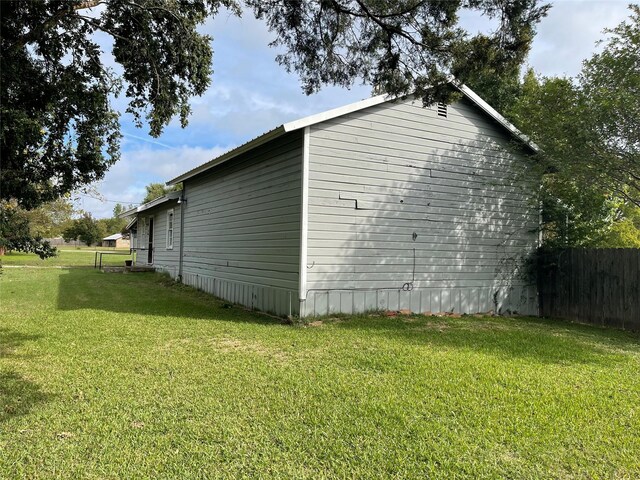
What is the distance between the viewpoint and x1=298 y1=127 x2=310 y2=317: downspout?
25.9 feet

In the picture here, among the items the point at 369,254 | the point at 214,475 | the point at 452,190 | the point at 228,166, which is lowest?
the point at 214,475

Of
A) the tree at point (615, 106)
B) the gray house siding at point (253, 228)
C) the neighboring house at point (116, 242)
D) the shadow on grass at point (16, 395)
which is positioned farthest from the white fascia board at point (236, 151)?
the neighboring house at point (116, 242)

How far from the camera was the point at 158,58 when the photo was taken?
5.12 meters

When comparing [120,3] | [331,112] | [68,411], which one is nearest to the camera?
[68,411]

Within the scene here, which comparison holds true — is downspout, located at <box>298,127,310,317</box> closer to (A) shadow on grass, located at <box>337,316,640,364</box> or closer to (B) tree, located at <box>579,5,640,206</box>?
(A) shadow on grass, located at <box>337,316,640,364</box>

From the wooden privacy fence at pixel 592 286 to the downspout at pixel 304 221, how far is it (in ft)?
22.3

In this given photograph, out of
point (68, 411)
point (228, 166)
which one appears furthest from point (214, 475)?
point (228, 166)

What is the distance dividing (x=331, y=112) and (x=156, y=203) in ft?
33.8

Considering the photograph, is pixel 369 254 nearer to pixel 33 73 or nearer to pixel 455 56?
pixel 455 56

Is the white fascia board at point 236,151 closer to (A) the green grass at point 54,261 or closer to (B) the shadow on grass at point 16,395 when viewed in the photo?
(B) the shadow on grass at point 16,395

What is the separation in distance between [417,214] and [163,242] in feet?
38.3

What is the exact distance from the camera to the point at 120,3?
4.72 metres

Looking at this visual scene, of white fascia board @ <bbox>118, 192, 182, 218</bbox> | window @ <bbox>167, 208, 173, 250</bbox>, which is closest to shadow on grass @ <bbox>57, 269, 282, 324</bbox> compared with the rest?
window @ <bbox>167, 208, 173, 250</bbox>

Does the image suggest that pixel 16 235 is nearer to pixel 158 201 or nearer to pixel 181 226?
pixel 181 226
